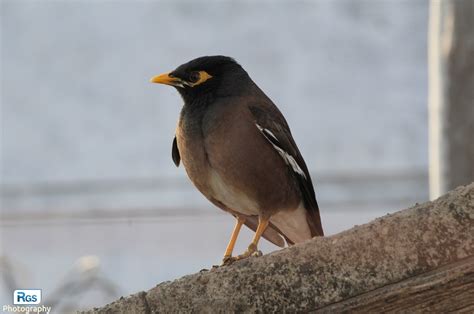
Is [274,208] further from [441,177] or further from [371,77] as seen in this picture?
[371,77]

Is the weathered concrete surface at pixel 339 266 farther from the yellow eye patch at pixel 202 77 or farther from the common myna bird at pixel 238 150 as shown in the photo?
the yellow eye patch at pixel 202 77

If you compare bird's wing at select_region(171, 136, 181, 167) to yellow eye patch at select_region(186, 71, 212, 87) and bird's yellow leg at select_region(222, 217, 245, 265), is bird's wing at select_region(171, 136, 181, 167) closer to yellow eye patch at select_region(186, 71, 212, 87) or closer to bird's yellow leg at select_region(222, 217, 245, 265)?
yellow eye patch at select_region(186, 71, 212, 87)

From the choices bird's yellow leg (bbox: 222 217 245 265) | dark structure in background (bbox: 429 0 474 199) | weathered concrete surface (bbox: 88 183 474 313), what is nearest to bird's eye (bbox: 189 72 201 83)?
bird's yellow leg (bbox: 222 217 245 265)

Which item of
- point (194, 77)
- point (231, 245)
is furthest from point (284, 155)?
point (194, 77)

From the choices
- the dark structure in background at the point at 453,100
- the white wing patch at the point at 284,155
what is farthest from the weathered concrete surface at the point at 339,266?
the dark structure in background at the point at 453,100

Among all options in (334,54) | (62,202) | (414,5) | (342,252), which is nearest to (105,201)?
(62,202)

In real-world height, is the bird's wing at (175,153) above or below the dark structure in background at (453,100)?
below
